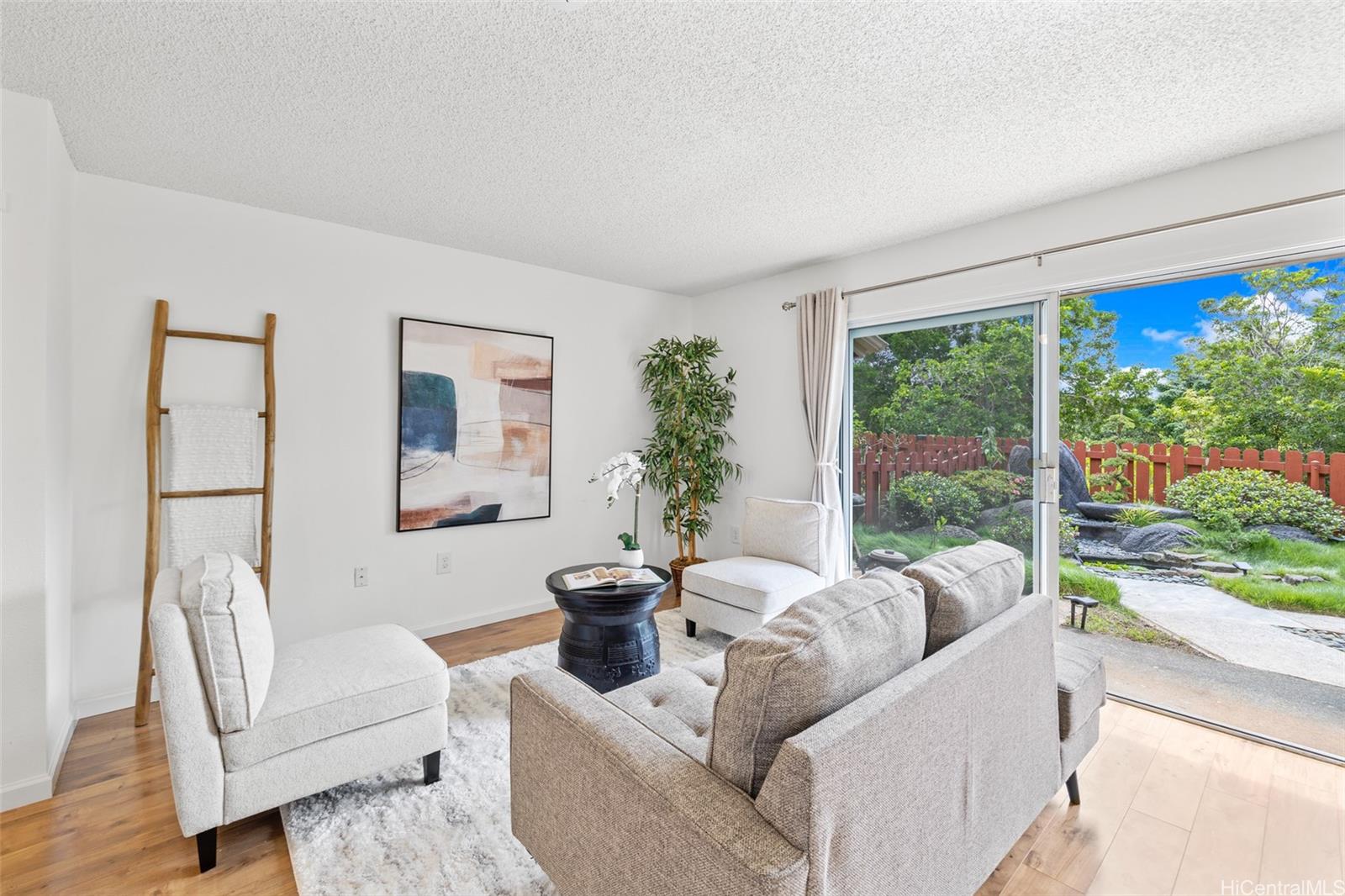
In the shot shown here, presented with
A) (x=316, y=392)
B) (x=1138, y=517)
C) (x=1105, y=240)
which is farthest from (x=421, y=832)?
(x=1105, y=240)

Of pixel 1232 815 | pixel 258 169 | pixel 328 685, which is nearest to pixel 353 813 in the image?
pixel 328 685

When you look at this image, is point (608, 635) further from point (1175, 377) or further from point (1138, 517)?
point (1175, 377)

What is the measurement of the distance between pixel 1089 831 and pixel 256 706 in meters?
2.61

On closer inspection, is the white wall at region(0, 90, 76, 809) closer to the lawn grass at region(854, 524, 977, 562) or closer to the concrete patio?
the lawn grass at region(854, 524, 977, 562)

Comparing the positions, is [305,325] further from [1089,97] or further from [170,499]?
[1089,97]

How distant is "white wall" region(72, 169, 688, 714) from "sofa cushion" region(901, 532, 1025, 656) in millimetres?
2969

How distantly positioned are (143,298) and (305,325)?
2.13ft

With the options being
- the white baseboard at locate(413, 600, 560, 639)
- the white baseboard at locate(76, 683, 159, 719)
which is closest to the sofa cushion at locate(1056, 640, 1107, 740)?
the white baseboard at locate(413, 600, 560, 639)

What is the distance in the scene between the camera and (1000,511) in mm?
3232

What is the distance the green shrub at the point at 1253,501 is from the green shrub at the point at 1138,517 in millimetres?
86

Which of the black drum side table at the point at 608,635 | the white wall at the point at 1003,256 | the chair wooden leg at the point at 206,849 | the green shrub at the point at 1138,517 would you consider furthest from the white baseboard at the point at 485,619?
the green shrub at the point at 1138,517

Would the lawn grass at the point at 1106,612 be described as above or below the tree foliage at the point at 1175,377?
below

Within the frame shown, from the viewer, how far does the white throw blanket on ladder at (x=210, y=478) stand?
8.69ft

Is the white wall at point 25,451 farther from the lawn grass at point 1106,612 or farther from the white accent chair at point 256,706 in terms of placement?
the lawn grass at point 1106,612
